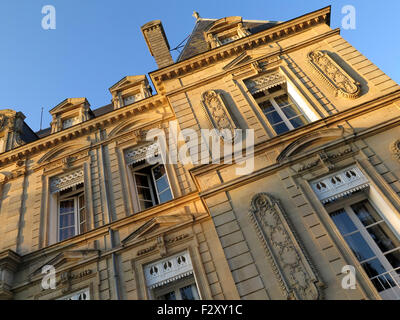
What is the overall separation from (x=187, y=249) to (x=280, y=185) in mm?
2694

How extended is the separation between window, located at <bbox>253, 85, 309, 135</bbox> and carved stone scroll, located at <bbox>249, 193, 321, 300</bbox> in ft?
9.42

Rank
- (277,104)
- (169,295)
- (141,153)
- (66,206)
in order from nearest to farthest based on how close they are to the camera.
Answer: (169,295) < (277,104) < (66,206) < (141,153)

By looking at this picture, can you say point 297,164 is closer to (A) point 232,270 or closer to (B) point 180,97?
(A) point 232,270

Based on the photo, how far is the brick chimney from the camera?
12575 millimetres

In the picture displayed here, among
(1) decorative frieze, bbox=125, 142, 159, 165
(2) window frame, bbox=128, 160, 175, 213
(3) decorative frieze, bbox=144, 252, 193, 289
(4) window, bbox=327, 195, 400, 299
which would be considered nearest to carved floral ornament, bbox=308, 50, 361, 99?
(4) window, bbox=327, 195, 400, 299

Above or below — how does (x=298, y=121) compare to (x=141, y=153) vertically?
below

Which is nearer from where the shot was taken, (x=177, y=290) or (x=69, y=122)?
(x=177, y=290)

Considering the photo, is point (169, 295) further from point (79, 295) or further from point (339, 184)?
point (339, 184)

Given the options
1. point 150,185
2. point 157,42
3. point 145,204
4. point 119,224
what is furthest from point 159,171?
point 157,42

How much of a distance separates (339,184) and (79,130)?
9.04m

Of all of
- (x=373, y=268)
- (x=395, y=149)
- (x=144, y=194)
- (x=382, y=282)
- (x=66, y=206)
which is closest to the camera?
(x=382, y=282)

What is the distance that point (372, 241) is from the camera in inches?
244

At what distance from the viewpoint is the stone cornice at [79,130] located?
1194cm

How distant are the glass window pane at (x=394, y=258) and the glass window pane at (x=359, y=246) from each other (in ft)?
0.86
